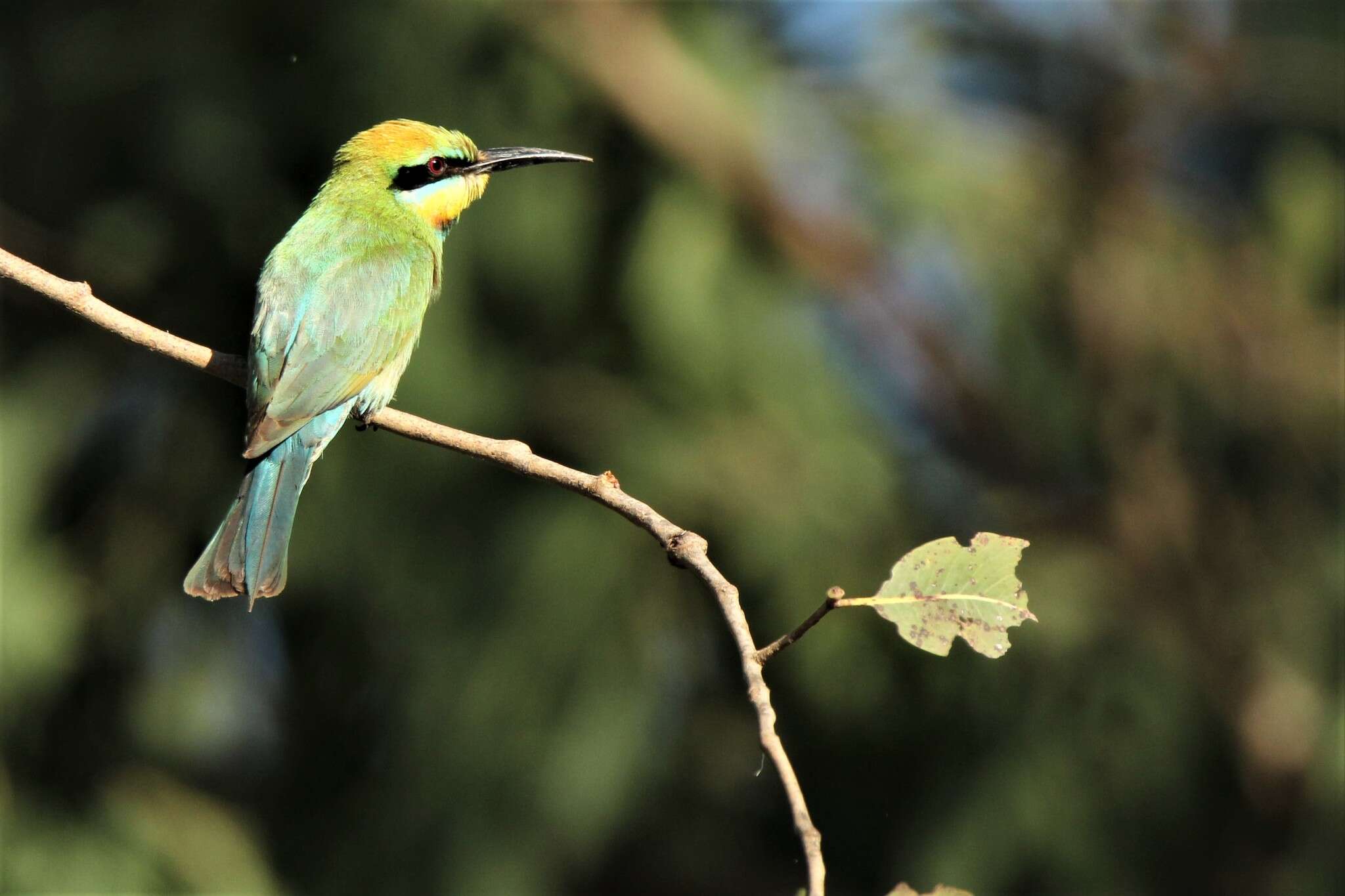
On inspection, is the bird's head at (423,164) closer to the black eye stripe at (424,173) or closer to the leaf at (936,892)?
the black eye stripe at (424,173)

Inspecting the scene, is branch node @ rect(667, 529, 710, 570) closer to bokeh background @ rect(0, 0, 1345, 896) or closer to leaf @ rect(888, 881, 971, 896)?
leaf @ rect(888, 881, 971, 896)

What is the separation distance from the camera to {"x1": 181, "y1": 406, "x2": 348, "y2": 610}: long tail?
81.5 inches

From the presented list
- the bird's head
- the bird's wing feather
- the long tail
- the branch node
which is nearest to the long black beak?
the bird's head

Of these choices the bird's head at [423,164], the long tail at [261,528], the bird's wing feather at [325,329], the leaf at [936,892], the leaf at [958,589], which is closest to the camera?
the leaf at [936,892]

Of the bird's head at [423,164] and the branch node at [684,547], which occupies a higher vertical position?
the bird's head at [423,164]

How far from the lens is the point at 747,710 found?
4117 millimetres

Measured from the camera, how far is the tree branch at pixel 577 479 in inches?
44.4

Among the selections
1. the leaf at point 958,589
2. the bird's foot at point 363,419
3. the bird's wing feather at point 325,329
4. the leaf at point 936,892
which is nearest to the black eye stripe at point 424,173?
the bird's wing feather at point 325,329

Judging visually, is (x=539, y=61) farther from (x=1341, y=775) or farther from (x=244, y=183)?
(x=1341, y=775)

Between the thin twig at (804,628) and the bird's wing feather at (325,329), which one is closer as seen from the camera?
the thin twig at (804,628)

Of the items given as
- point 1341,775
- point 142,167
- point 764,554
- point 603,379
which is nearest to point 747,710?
point 764,554

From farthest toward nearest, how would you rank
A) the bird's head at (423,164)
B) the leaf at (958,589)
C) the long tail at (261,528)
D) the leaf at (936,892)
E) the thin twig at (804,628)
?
the bird's head at (423,164) < the long tail at (261,528) < the leaf at (958,589) < the thin twig at (804,628) < the leaf at (936,892)

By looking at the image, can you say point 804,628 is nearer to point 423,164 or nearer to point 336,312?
point 336,312

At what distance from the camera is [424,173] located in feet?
9.30
